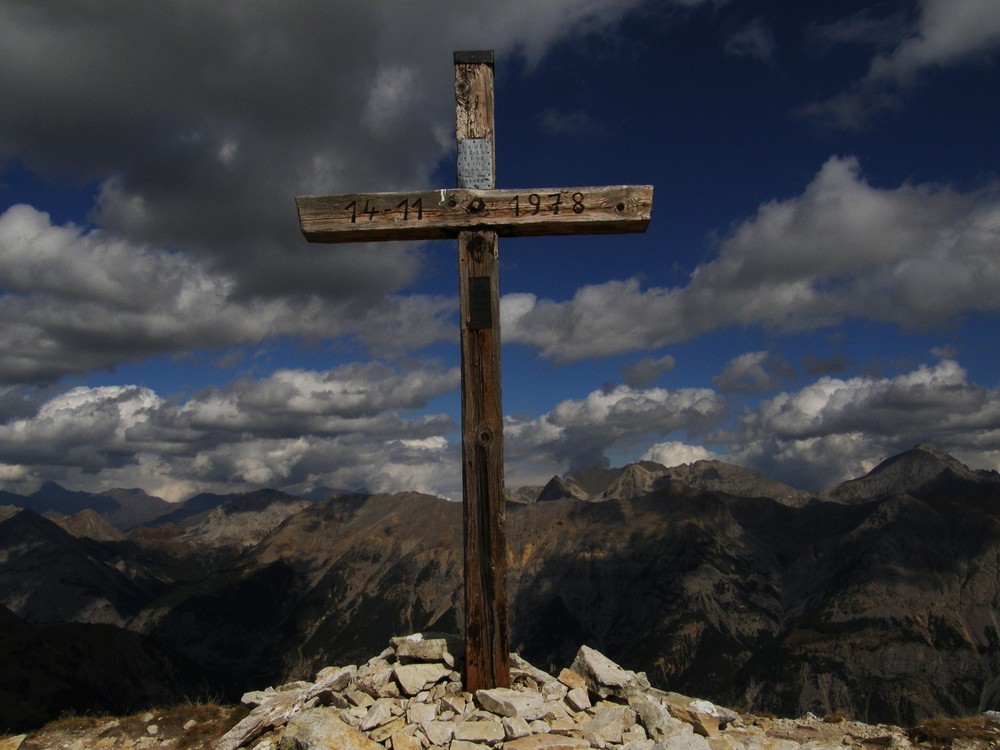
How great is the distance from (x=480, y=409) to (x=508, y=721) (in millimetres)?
4456

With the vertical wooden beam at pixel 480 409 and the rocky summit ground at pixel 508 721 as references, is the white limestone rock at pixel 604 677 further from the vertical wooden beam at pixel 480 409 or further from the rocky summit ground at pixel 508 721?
the vertical wooden beam at pixel 480 409

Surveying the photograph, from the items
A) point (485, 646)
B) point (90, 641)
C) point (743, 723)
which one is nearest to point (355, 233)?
point (485, 646)

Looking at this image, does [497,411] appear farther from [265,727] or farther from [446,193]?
[265,727]

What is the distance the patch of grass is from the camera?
11773 millimetres

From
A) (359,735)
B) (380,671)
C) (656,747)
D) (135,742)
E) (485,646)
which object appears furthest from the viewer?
(135,742)

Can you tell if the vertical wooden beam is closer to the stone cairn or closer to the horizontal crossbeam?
the horizontal crossbeam

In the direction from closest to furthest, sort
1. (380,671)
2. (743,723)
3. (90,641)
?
(380,671) → (743,723) → (90,641)

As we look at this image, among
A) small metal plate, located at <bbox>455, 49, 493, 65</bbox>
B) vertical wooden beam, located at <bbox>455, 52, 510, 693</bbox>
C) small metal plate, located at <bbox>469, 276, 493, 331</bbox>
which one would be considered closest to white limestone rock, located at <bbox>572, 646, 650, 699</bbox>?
vertical wooden beam, located at <bbox>455, 52, 510, 693</bbox>

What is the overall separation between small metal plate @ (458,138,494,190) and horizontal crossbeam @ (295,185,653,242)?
27 cm

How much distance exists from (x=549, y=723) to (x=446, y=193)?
8158 millimetres

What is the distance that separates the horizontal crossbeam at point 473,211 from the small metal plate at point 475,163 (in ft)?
0.89

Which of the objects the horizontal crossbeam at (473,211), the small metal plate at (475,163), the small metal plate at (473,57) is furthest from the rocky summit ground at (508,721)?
the small metal plate at (473,57)

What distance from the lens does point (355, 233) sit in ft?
36.8

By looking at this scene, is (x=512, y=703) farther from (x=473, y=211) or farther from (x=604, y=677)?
(x=473, y=211)
